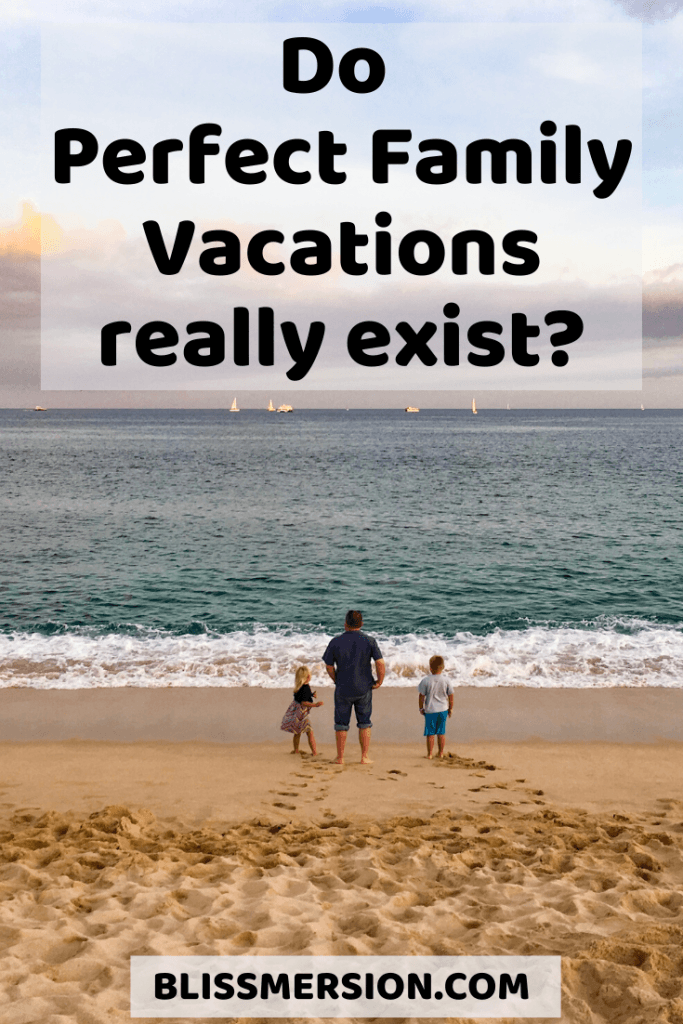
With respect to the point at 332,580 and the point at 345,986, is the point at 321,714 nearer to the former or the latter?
the point at 345,986

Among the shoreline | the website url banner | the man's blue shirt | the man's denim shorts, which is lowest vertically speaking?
the shoreline

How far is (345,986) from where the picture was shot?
16.6 feet

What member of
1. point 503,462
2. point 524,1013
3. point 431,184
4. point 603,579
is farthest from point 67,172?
point 503,462

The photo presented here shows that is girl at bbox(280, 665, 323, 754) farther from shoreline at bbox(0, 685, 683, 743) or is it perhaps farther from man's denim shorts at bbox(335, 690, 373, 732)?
shoreline at bbox(0, 685, 683, 743)

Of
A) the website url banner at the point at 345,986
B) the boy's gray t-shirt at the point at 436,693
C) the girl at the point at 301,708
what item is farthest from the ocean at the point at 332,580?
the website url banner at the point at 345,986

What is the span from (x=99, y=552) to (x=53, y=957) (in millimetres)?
24551

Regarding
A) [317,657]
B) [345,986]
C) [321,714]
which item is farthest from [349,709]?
[317,657]

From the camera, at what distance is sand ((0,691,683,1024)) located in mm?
5215

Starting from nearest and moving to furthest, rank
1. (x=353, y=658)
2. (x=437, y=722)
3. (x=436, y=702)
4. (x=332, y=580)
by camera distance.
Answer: (x=353, y=658), (x=436, y=702), (x=437, y=722), (x=332, y=580)

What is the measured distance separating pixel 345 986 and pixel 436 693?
6.17 meters

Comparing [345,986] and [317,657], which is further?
[317,657]

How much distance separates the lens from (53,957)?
542 cm

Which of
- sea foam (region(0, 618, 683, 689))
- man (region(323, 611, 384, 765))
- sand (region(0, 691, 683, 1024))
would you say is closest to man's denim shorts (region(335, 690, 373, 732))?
man (region(323, 611, 384, 765))

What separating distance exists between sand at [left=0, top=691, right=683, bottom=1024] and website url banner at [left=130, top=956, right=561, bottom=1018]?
6.0 inches
